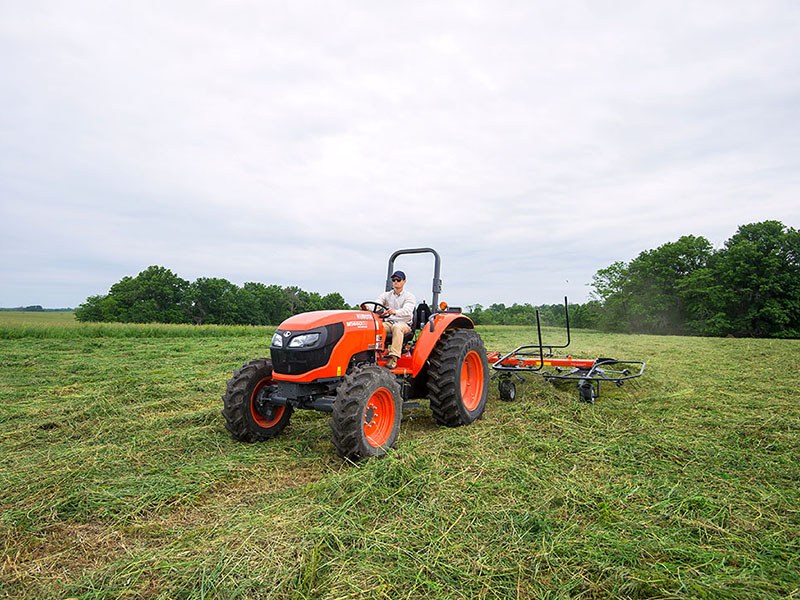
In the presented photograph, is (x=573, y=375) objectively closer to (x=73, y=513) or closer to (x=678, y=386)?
(x=678, y=386)

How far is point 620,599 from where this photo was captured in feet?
7.61

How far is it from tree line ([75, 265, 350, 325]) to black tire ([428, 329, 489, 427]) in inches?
1083

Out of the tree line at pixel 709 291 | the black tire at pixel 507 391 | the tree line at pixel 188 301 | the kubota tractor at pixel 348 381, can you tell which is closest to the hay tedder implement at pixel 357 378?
the kubota tractor at pixel 348 381

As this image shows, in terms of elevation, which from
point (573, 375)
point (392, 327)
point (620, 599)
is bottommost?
point (620, 599)

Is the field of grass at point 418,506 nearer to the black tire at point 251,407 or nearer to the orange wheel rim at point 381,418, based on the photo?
the black tire at point 251,407

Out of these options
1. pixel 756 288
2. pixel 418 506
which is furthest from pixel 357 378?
pixel 756 288

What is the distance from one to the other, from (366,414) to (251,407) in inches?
51.5

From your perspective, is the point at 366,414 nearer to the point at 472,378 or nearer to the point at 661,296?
the point at 472,378

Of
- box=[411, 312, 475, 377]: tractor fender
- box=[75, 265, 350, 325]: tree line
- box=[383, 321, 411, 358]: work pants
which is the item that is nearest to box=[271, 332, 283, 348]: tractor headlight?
box=[383, 321, 411, 358]: work pants

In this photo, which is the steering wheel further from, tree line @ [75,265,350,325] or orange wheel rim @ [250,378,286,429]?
tree line @ [75,265,350,325]

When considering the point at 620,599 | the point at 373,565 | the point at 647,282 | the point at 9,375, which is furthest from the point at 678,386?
the point at 647,282

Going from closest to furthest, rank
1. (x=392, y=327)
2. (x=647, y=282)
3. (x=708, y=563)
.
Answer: (x=708, y=563), (x=392, y=327), (x=647, y=282)

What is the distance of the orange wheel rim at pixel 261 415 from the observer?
504cm

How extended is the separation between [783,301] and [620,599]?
35966mm
